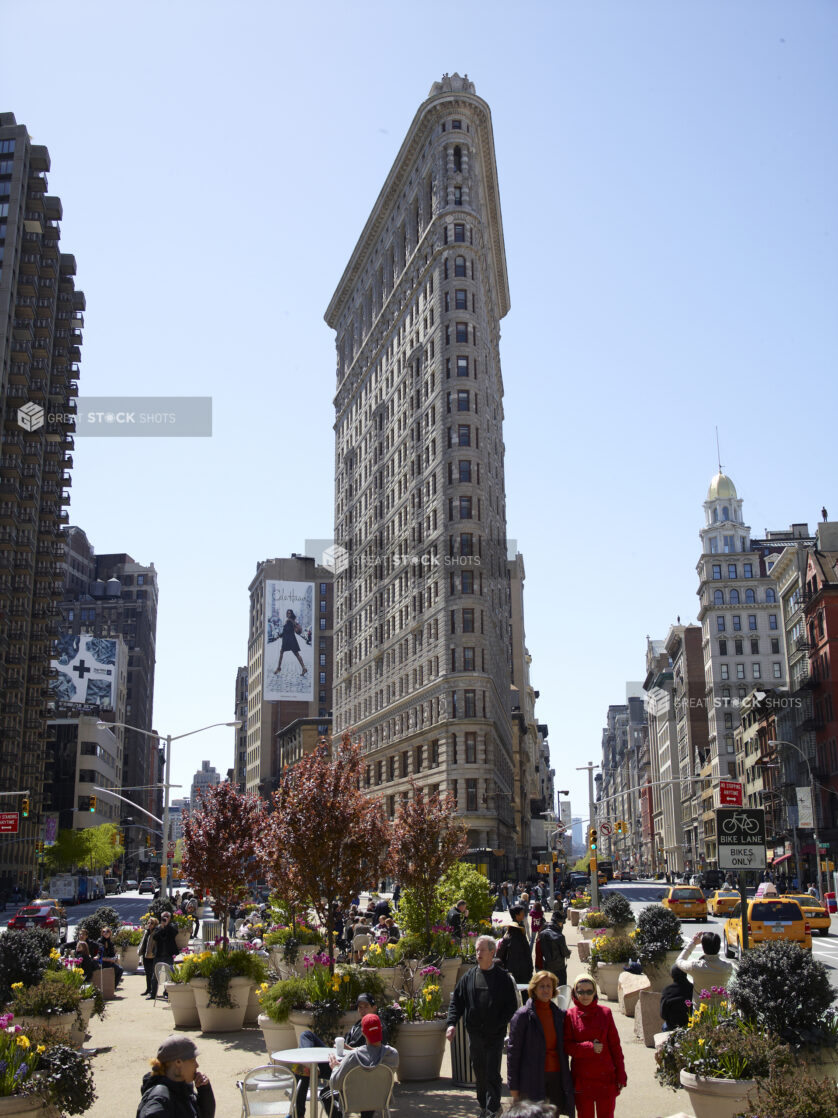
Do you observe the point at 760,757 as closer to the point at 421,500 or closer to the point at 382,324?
the point at 421,500

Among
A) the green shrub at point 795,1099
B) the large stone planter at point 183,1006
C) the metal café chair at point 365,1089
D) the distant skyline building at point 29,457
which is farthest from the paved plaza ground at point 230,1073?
the distant skyline building at point 29,457

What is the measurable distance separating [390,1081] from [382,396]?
95.1m

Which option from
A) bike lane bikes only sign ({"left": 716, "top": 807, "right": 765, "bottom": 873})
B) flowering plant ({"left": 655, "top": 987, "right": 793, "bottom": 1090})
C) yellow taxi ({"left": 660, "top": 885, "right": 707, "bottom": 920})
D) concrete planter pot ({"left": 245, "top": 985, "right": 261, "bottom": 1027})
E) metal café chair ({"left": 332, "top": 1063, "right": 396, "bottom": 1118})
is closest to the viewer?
flowering plant ({"left": 655, "top": 987, "right": 793, "bottom": 1090})

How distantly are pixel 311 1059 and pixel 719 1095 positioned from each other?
3.97 meters

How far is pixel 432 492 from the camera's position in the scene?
280 feet

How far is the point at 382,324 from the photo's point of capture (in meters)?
106

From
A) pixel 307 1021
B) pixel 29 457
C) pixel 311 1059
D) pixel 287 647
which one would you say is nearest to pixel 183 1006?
pixel 307 1021

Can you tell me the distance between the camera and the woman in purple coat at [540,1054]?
9352 mm

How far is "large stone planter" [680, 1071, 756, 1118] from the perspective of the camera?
9211 mm

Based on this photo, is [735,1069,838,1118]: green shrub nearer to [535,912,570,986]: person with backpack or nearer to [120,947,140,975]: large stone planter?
[535,912,570,986]: person with backpack

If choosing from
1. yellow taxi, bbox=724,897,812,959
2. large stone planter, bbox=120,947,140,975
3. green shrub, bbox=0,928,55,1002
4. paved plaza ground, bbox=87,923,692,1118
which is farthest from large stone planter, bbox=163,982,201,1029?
yellow taxi, bbox=724,897,812,959

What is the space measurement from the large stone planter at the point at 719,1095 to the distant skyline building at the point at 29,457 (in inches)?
3743

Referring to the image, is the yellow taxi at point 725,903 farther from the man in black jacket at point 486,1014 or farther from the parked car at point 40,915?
the man in black jacket at point 486,1014

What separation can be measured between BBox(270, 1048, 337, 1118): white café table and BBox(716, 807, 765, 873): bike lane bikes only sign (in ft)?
18.0
